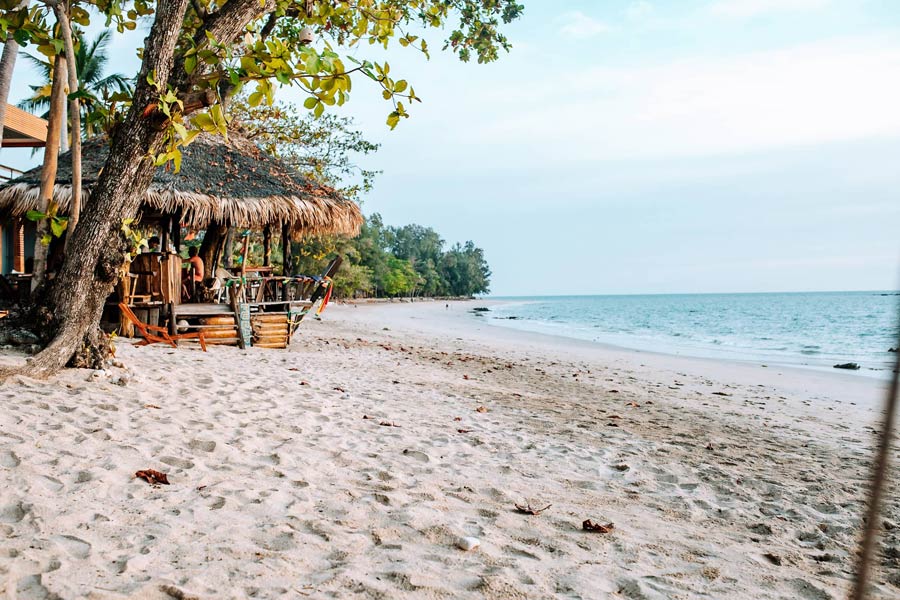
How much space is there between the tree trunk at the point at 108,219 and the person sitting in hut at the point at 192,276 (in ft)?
16.9

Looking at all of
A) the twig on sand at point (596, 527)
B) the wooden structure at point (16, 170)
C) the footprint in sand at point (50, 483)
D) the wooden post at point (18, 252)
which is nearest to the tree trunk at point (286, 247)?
the wooden structure at point (16, 170)

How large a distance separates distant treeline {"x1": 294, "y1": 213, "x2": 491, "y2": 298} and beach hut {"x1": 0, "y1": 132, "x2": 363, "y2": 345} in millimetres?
19846

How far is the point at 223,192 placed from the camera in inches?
417

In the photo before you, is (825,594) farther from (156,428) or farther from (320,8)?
(320,8)

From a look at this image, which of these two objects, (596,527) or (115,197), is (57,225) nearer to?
(115,197)

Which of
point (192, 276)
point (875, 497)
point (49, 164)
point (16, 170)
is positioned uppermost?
point (16, 170)

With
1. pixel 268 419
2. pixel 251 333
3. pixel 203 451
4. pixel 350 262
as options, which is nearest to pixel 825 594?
pixel 203 451

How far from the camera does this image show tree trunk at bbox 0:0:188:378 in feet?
16.4

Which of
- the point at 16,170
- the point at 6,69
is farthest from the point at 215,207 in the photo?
the point at 16,170

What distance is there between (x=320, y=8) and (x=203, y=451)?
157 inches

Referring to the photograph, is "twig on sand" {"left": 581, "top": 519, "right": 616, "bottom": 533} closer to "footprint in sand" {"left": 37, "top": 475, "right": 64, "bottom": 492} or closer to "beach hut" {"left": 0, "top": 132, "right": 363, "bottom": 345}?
"footprint in sand" {"left": 37, "top": 475, "right": 64, "bottom": 492}

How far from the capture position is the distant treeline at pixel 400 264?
4353cm

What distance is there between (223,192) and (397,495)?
8.72 meters

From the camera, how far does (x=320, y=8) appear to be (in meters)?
5.45
